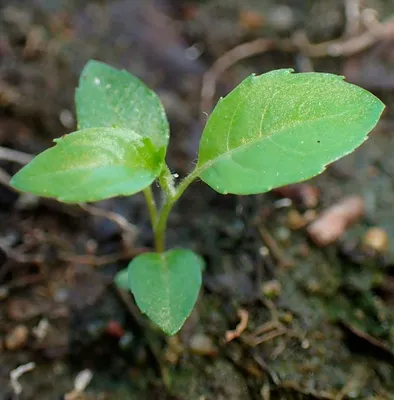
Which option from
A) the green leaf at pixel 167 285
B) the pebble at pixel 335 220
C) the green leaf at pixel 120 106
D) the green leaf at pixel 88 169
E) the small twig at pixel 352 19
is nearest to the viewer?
the green leaf at pixel 88 169

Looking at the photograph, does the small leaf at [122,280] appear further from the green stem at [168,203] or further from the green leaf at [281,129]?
the green leaf at [281,129]

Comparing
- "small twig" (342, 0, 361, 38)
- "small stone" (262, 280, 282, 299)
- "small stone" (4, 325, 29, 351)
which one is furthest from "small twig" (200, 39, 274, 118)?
"small stone" (4, 325, 29, 351)

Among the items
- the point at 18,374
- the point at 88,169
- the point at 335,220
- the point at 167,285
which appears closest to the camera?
the point at 88,169

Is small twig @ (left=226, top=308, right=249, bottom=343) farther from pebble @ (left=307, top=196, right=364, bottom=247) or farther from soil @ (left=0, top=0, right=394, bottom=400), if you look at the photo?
pebble @ (left=307, top=196, right=364, bottom=247)

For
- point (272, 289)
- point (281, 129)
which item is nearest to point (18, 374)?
point (272, 289)

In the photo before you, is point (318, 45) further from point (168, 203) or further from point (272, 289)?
point (168, 203)

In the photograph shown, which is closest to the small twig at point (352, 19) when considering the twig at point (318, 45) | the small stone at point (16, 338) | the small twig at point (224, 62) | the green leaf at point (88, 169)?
the twig at point (318, 45)

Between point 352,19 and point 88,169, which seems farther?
point 352,19
